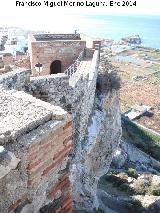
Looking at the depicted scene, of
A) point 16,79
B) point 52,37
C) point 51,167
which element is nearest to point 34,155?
point 51,167

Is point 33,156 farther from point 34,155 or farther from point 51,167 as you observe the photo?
point 51,167

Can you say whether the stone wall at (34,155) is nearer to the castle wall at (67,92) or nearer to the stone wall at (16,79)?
the stone wall at (16,79)

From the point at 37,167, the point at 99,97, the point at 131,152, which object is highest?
the point at 37,167

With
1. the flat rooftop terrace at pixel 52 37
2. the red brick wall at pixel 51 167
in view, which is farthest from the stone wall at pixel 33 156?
the flat rooftop terrace at pixel 52 37

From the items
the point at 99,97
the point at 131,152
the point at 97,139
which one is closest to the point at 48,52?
the point at 99,97

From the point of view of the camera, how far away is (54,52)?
20422 mm

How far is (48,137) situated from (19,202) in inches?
34.3

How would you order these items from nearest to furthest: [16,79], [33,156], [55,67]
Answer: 1. [33,156]
2. [16,79]
3. [55,67]

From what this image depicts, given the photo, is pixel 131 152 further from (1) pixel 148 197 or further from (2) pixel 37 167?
(2) pixel 37 167

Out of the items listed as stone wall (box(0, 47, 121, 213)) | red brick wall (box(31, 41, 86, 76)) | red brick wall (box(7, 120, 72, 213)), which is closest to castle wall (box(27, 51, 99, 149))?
stone wall (box(0, 47, 121, 213))

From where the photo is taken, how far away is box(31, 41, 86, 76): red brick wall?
20.1 metres

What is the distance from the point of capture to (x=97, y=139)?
18.3 m

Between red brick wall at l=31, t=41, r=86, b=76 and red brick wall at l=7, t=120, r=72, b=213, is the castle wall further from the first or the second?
red brick wall at l=7, t=120, r=72, b=213

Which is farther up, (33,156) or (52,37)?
(33,156)
